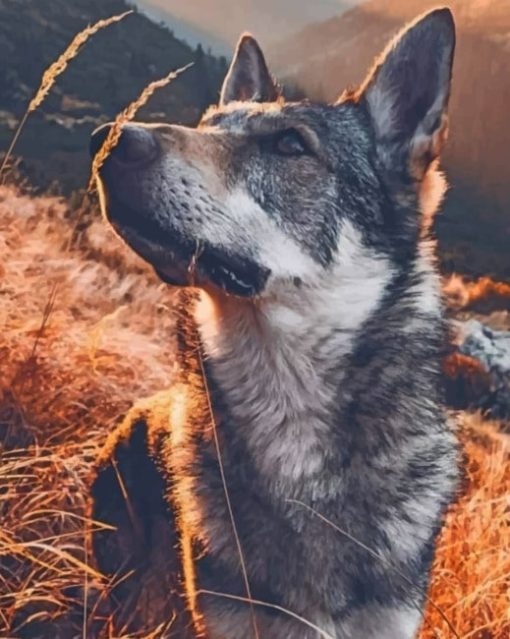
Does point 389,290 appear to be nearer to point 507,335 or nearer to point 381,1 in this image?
point 381,1

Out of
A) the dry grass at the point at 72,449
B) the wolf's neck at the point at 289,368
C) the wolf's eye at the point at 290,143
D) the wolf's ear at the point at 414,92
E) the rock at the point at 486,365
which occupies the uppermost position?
the wolf's ear at the point at 414,92

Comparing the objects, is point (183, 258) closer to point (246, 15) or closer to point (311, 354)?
point (311, 354)

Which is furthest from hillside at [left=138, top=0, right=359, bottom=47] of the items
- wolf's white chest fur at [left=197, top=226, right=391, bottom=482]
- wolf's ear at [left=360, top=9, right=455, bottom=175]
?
wolf's white chest fur at [left=197, top=226, right=391, bottom=482]

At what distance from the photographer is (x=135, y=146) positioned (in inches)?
101

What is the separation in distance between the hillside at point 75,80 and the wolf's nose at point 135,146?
6153 millimetres

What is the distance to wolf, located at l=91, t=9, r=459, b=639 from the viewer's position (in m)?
2.85

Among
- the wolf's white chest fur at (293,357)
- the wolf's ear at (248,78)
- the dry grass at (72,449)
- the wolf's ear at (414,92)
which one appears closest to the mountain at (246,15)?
the dry grass at (72,449)

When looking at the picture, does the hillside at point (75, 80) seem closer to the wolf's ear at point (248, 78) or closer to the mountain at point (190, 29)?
the mountain at point (190, 29)

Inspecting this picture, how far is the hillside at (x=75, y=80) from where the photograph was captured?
372 inches

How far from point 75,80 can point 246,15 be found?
4.78m

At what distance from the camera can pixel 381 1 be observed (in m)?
7.90

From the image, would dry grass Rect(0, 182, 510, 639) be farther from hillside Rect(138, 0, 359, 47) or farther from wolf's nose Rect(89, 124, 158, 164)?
hillside Rect(138, 0, 359, 47)

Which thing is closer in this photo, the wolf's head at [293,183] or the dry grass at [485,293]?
the wolf's head at [293,183]

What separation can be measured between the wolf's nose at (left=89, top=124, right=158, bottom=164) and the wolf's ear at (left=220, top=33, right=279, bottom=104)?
1174mm
